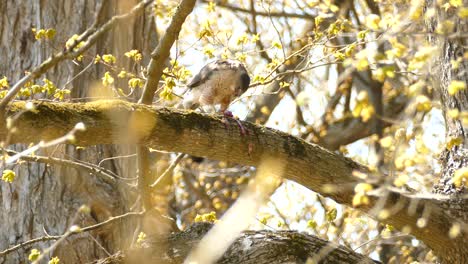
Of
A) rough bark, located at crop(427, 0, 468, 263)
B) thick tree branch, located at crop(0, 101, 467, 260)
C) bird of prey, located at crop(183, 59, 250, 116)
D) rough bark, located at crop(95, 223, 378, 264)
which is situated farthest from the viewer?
bird of prey, located at crop(183, 59, 250, 116)

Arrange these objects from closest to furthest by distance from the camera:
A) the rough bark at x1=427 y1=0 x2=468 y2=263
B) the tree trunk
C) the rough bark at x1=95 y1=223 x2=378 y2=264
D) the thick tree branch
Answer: the thick tree branch
the rough bark at x1=95 y1=223 x2=378 y2=264
the rough bark at x1=427 y1=0 x2=468 y2=263
the tree trunk

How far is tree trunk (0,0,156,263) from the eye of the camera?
6.35m

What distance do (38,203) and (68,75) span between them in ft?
3.90

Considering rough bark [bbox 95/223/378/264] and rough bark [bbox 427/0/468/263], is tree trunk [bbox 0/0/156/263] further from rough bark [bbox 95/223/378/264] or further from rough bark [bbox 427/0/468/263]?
rough bark [bbox 427/0/468/263]

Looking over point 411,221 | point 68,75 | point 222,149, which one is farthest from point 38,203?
point 411,221

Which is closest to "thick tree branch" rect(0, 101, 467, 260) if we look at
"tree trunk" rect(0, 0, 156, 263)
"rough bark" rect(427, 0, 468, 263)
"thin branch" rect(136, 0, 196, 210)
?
"rough bark" rect(427, 0, 468, 263)

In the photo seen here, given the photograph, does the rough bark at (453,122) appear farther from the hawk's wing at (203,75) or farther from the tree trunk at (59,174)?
the tree trunk at (59,174)

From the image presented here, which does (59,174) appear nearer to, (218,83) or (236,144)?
(218,83)

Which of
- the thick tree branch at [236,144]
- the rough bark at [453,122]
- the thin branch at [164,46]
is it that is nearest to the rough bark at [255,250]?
the thick tree branch at [236,144]

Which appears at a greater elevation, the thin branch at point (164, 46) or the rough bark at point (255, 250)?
the thin branch at point (164, 46)

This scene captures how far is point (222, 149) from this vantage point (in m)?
4.98

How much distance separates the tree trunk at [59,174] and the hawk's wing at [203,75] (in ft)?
2.71

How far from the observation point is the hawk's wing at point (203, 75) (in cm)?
687

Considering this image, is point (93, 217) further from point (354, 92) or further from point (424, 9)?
point (354, 92)
